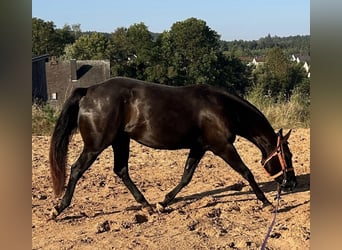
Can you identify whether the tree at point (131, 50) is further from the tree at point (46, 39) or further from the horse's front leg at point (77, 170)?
the horse's front leg at point (77, 170)

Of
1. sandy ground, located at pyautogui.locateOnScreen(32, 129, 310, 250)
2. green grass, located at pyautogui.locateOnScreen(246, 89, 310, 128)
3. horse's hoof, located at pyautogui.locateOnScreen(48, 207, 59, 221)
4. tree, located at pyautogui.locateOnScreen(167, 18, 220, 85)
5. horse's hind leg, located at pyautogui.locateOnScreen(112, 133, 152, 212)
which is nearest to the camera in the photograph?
sandy ground, located at pyautogui.locateOnScreen(32, 129, 310, 250)

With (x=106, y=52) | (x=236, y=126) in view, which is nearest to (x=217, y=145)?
(x=236, y=126)

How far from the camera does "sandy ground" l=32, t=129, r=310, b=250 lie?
3752mm

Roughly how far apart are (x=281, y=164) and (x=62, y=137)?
2.06m

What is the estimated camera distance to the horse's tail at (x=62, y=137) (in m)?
4.31

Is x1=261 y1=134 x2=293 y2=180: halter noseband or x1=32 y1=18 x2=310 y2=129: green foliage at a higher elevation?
x1=32 y1=18 x2=310 y2=129: green foliage

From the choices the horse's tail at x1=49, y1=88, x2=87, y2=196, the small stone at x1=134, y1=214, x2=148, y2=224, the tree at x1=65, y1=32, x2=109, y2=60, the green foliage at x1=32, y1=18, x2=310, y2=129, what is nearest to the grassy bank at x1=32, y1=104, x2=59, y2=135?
the horse's tail at x1=49, y1=88, x2=87, y2=196

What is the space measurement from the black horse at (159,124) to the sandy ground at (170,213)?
0.83 ft

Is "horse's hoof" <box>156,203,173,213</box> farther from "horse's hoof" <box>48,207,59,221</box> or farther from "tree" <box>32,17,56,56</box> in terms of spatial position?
"tree" <box>32,17,56,56</box>

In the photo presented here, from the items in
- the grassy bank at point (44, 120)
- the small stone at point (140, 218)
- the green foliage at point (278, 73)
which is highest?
the green foliage at point (278, 73)

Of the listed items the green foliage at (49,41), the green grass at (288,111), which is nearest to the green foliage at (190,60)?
the green foliage at (49,41)

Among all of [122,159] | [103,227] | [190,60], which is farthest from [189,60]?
Result: [103,227]
